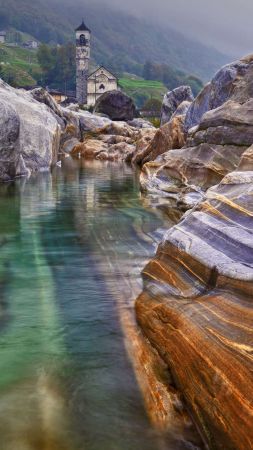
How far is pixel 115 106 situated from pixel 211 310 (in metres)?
89.1

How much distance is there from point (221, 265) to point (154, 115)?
441 feet

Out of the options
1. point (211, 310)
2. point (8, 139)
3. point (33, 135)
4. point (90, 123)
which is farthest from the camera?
point (90, 123)

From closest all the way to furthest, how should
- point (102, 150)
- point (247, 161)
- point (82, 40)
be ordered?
point (247, 161) → point (102, 150) → point (82, 40)

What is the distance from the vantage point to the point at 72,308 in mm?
9570

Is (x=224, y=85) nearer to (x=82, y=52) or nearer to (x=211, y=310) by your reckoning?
(x=211, y=310)

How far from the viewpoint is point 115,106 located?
307 ft

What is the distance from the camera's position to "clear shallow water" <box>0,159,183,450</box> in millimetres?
6043

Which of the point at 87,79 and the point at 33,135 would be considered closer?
the point at 33,135

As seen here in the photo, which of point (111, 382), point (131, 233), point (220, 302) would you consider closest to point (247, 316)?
point (220, 302)

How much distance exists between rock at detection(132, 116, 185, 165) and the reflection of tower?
119m

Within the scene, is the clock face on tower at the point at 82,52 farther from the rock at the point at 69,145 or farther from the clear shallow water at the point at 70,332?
the clear shallow water at the point at 70,332

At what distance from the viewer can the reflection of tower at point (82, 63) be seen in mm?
158375

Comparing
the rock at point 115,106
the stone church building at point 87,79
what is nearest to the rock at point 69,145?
the rock at point 115,106

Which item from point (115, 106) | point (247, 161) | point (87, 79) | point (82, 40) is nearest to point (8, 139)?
point (247, 161)
